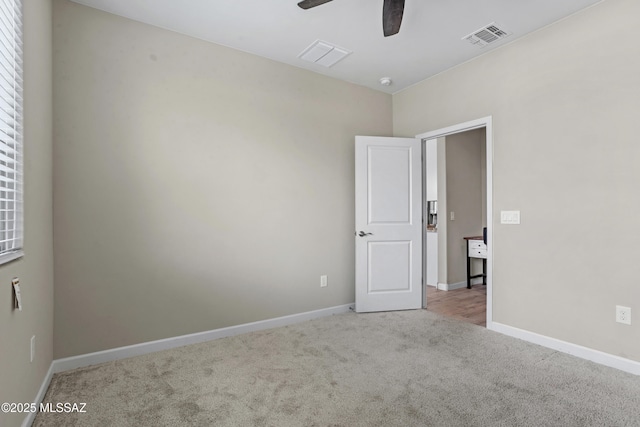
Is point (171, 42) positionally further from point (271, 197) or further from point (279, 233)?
point (279, 233)

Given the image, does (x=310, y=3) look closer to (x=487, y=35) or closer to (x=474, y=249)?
(x=487, y=35)

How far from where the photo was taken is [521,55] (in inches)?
117

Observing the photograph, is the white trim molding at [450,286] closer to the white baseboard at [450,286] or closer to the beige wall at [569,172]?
the white baseboard at [450,286]

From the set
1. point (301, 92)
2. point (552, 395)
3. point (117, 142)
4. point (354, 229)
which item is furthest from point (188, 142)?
point (552, 395)

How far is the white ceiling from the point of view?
250cm

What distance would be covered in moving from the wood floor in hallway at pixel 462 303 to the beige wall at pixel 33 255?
12.0 ft

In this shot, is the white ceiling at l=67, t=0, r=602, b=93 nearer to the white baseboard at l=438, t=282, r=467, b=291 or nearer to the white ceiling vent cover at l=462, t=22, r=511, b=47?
the white ceiling vent cover at l=462, t=22, r=511, b=47

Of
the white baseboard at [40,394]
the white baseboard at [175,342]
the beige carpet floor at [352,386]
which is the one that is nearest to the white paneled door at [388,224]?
the white baseboard at [175,342]

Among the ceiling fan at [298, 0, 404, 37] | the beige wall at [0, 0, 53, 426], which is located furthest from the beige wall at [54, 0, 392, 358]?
the ceiling fan at [298, 0, 404, 37]

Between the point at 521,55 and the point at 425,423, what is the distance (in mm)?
3186

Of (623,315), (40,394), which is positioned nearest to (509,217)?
(623,315)

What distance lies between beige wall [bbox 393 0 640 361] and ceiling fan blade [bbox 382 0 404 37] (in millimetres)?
1554

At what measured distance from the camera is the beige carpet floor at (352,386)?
5.96 feet

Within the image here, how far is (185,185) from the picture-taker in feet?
9.46
